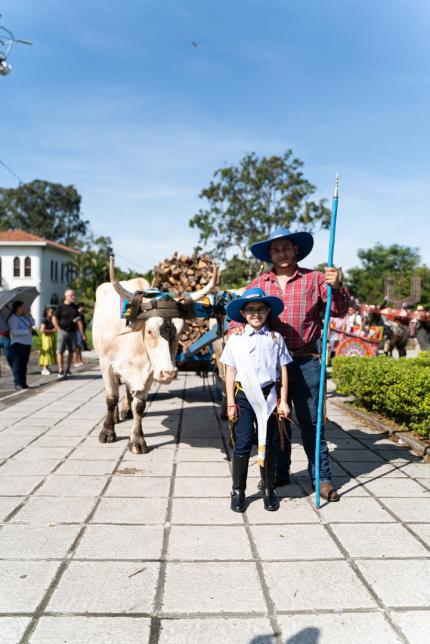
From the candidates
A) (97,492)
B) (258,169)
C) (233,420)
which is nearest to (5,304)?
(97,492)

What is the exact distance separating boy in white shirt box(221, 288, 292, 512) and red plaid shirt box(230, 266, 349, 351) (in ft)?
0.71

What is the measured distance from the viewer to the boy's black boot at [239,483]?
385 centimetres

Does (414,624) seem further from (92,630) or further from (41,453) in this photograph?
(41,453)

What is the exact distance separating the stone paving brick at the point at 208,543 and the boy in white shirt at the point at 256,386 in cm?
39

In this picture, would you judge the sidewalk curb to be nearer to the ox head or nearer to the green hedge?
the green hedge

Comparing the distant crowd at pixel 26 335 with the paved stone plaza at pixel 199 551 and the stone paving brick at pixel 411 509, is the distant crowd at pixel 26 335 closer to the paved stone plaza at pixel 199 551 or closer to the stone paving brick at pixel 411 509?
the paved stone plaza at pixel 199 551

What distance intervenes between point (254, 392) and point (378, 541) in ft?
3.99

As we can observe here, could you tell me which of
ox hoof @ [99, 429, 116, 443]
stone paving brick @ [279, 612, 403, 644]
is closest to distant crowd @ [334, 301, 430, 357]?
ox hoof @ [99, 429, 116, 443]

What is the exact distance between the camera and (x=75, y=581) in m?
2.81

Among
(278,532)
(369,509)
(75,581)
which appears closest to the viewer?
(75,581)

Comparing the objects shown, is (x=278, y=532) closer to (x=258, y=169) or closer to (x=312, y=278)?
(x=312, y=278)

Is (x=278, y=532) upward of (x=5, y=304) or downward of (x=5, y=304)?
downward

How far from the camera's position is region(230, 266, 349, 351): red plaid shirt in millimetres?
4176

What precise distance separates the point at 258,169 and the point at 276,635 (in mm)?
30307
